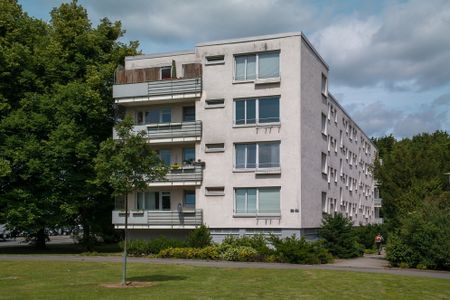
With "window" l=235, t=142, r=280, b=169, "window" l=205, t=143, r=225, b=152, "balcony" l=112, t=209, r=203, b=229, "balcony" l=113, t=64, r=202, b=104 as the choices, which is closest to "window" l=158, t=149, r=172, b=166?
"window" l=205, t=143, r=225, b=152

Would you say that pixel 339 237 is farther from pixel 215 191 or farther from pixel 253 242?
pixel 215 191

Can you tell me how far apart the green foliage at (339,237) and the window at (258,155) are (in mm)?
5212

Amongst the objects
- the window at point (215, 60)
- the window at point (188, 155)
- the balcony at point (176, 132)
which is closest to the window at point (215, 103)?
the balcony at point (176, 132)

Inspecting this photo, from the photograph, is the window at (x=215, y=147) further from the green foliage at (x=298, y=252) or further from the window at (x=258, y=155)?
the green foliage at (x=298, y=252)

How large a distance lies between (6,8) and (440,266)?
3405 centimetres

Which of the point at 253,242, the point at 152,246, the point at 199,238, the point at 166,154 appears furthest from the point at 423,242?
the point at 166,154

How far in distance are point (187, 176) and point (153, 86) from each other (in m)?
6.87

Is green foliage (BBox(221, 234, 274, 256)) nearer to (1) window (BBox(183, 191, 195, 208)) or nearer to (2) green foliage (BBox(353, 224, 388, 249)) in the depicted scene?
(1) window (BBox(183, 191, 195, 208))

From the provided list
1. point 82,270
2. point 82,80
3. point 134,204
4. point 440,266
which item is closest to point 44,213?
point 134,204

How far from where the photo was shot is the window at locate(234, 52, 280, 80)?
38406 mm

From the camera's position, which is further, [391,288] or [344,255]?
[344,255]

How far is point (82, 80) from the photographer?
139ft

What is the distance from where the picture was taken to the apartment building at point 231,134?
37.7 metres

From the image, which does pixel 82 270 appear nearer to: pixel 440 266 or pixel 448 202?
pixel 440 266
